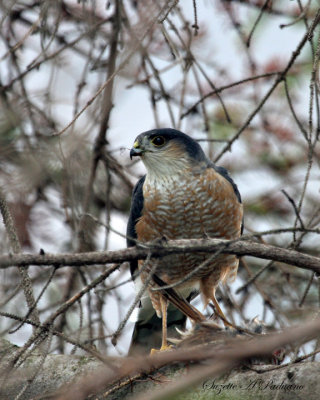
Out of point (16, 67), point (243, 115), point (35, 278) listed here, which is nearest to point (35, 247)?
point (35, 278)

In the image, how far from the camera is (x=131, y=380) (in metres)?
3.09

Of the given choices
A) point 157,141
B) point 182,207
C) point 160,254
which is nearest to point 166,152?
point 157,141

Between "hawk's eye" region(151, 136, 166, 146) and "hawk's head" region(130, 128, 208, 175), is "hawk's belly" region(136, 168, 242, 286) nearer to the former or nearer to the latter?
"hawk's head" region(130, 128, 208, 175)

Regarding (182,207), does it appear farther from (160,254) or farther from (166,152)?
(160,254)

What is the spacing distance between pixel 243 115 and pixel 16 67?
248 cm

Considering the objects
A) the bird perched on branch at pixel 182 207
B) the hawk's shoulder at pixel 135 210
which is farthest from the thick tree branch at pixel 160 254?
the hawk's shoulder at pixel 135 210

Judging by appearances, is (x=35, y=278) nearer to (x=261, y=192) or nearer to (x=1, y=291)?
(x=1, y=291)

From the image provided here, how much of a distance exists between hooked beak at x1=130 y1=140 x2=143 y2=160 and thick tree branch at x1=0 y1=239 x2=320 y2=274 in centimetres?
143

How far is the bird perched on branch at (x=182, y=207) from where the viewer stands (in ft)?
12.6

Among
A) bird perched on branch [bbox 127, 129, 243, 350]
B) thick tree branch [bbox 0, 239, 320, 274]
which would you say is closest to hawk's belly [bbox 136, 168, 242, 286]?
bird perched on branch [bbox 127, 129, 243, 350]

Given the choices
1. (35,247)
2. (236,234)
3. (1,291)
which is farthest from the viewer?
(35,247)

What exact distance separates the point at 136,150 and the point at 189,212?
57 centimetres

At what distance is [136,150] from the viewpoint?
3992 mm

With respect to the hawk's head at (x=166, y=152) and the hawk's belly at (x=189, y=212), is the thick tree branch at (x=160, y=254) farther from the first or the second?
the hawk's head at (x=166, y=152)
